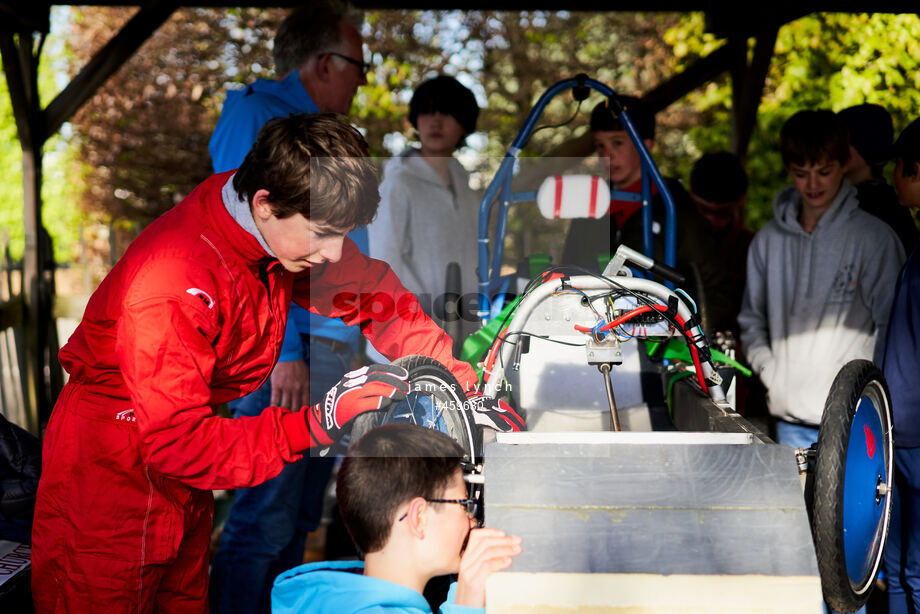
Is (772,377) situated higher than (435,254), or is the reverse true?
(435,254)

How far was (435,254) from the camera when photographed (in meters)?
3.73

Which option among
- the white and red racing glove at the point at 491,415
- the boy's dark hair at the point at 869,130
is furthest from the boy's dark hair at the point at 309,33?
the boy's dark hair at the point at 869,130

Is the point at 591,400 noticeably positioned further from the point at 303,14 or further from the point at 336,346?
the point at 303,14

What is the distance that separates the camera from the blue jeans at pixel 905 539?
2.69m

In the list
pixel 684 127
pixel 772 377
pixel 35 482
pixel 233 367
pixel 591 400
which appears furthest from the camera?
pixel 684 127

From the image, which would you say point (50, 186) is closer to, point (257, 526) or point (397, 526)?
point (257, 526)

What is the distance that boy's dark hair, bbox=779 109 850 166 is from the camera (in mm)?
3066

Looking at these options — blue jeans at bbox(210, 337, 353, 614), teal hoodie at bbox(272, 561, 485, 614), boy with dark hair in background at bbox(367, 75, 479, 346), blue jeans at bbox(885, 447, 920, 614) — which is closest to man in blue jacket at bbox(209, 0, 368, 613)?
blue jeans at bbox(210, 337, 353, 614)

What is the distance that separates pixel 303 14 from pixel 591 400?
173 centimetres

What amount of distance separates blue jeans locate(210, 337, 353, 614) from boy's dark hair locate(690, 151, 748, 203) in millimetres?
2294

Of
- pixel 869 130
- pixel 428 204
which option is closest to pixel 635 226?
pixel 428 204

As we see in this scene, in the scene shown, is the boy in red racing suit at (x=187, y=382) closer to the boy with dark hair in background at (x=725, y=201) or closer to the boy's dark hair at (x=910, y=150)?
the boy's dark hair at (x=910, y=150)

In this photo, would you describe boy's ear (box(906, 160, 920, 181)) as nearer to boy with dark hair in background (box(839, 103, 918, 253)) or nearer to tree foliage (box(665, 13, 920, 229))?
boy with dark hair in background (box(839, 103, 918, 253))

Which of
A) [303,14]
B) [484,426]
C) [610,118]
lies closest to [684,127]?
[610,118]
